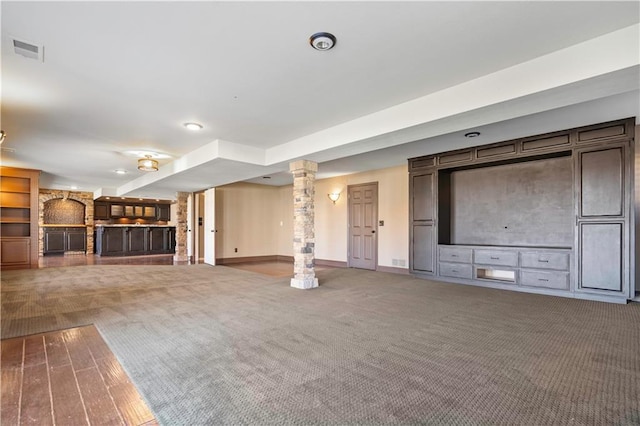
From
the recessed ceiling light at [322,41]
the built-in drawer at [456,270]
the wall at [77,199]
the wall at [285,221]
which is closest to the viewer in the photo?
the recessed ceiling light at [322,41]

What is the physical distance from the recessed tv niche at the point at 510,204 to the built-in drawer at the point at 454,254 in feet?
0.78

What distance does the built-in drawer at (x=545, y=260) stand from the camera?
4672 mm

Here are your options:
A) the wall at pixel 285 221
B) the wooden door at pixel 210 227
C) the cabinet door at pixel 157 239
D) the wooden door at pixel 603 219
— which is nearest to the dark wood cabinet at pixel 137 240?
the cabinet door at pixel 157 239

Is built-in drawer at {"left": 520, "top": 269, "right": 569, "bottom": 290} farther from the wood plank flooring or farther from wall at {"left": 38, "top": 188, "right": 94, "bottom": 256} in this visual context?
wall at {"left": 38, "top": 188, "right": 94, "bottom": 256}

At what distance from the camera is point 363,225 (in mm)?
7875

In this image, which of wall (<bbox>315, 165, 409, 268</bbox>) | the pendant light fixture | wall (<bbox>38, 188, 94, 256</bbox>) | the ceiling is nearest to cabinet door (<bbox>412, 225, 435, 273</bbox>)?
wall (<bbox>315, 165, 409, 268</bbox>)

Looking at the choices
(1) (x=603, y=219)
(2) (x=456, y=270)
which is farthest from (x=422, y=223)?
(1) (x=603, y=219)

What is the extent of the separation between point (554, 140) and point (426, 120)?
2688 mm

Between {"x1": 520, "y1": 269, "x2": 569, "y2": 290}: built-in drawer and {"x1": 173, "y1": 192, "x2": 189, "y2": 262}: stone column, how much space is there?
30.0 ft

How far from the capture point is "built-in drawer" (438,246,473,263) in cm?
565

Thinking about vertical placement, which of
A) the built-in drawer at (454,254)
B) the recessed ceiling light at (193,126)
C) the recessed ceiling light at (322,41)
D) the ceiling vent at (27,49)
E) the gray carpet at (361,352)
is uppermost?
the recessed ceiling light at (322,41)

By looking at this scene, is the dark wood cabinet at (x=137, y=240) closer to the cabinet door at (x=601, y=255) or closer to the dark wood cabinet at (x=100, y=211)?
the dark wood cabinet at (x=100, y=211)

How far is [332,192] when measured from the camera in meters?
8.57

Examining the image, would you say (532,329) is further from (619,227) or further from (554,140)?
(554,140)
